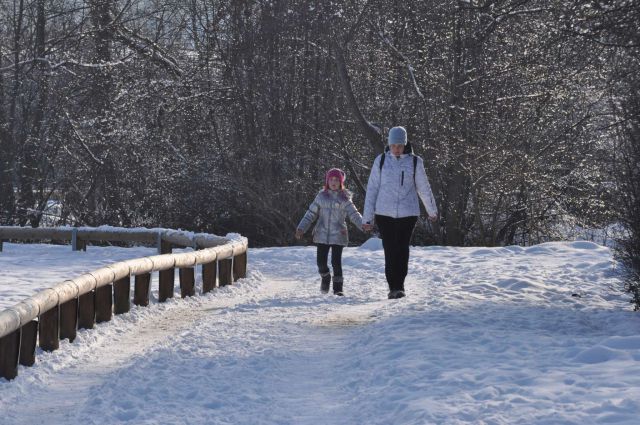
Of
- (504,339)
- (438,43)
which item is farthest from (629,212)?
(438,43)

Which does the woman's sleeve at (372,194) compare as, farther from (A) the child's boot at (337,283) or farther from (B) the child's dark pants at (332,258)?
(A) the child's boot at (337,283)

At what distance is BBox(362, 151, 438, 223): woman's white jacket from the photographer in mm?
10797

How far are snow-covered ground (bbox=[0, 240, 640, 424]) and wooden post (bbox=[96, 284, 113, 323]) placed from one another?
9.2 inches

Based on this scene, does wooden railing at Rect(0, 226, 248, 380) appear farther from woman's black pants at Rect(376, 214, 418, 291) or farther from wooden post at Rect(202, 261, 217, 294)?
woman's black pants at Rect(376, 214, 418, 291)

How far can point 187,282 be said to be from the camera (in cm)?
1168

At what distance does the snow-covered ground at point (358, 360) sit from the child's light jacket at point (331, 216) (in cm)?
71

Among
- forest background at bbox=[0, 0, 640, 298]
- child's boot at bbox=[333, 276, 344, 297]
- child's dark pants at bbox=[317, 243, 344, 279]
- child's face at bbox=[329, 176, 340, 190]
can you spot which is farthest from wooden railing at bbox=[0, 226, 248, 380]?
forest background at bbox=[0, 0, 640, 298]

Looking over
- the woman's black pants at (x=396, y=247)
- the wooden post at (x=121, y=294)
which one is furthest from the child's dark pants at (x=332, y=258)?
the wooden post at (x=121, y=294)

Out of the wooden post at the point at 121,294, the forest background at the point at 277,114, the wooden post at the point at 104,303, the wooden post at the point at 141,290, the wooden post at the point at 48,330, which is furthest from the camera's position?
the forest background at the point at 277,114

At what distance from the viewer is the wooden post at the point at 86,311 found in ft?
29.1

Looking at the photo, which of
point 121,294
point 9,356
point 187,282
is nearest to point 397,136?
point 187,282

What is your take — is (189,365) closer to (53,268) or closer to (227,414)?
(227,414)

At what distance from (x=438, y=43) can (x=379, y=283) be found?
997 cm

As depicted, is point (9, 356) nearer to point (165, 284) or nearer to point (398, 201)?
point (165, 284)
